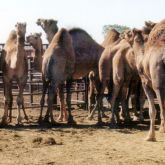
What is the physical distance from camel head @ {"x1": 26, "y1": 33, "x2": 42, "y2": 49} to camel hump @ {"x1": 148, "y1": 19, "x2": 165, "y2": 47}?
3.90 meters

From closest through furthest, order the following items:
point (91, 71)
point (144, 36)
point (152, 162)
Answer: point (152, 162)
point (144, 36)
point (91, 71)

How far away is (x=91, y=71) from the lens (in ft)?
39.2

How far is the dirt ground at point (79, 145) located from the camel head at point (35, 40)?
2.08 m

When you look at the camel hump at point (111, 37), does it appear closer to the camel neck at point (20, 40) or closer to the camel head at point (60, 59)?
the camel head at point (60, 59)

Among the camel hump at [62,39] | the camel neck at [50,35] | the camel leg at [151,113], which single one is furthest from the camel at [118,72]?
the camel neck at [50,35]

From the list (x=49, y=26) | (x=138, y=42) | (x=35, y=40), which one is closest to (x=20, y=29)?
(x=35, y=40)

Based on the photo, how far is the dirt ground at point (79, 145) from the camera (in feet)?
21.4

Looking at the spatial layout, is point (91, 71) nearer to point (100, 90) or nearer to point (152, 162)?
point (100, 90)

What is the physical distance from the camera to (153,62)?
7754mm

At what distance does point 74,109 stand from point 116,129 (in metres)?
4.35

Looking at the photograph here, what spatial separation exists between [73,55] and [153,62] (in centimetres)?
336

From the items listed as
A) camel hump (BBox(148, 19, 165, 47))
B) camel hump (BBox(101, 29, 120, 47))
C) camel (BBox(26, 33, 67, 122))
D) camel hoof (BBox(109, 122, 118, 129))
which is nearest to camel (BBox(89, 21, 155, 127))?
camel hoof (BBox(109, 122, 118, 129))

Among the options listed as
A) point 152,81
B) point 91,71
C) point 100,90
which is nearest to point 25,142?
point 152,81

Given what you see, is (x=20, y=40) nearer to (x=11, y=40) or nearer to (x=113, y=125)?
(x=11, y=40)
